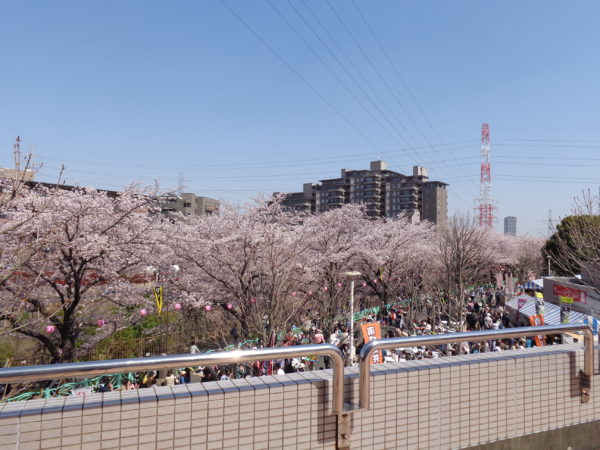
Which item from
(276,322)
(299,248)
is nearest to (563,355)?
(276,322)

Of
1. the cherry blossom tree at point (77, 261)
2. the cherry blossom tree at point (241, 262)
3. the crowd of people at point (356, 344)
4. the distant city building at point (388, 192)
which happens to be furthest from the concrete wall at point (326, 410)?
the distant city building at point (388, 192)

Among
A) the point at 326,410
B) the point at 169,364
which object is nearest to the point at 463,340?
the point at 326,410

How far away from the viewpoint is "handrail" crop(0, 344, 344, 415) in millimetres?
2117

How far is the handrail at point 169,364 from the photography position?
212cm

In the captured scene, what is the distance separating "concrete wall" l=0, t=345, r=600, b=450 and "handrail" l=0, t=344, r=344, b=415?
0.18 meters

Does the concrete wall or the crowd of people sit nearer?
the concrete wall

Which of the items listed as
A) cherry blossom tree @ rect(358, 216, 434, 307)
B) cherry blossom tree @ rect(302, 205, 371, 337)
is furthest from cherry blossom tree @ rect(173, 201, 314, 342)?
cherry blossom tree @ rect(358, 216, 434, 307)

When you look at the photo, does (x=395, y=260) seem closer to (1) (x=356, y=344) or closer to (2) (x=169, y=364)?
(1) (x=356, y=344)

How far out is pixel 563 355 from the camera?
12.0 feet

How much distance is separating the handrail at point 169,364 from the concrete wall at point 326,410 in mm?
Answer: 179

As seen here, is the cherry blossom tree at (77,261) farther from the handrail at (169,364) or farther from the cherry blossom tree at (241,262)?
the handrail at (169,364)

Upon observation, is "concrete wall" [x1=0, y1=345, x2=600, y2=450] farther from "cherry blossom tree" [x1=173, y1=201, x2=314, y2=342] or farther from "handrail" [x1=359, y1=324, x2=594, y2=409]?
"cherry blossom tree" [x1=173, y1=201, x2=314, y2=342]

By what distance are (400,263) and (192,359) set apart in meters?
27.8

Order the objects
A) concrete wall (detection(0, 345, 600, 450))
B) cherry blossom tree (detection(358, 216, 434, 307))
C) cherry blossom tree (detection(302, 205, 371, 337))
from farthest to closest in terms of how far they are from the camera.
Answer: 1. cherry blossom tree (detection(358, 216, 434, 307))
2. cherry blossom tree (detection(302, 205, 371, 337))
3. concrete wall (detection(0, 345, 600, 450))
